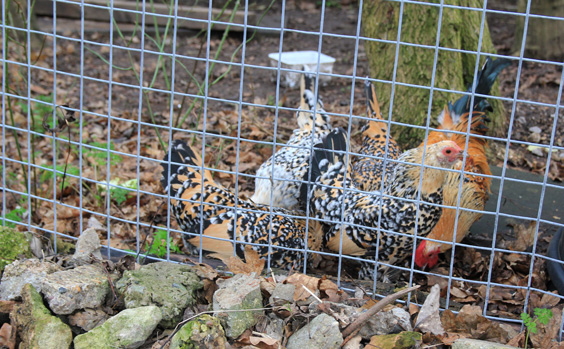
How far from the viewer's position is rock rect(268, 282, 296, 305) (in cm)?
238

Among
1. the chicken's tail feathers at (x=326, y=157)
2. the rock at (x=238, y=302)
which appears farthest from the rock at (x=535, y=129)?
the rock at (x=238, y=302)

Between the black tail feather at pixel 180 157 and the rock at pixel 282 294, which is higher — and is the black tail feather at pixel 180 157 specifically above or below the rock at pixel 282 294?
above

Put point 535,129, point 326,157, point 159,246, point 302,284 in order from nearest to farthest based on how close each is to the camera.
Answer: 1. point 302,284
2. point 159,246
3. point 326,157
4. point 535,129

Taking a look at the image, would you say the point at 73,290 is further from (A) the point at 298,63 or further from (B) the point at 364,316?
(A) the point at 298,63

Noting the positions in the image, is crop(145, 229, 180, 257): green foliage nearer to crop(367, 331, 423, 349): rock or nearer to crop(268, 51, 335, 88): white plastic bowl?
crop(367, 331, 423, 349): rock

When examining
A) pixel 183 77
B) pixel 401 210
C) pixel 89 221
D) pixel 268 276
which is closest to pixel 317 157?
pixel 401 210

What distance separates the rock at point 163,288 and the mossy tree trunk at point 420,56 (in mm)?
2724

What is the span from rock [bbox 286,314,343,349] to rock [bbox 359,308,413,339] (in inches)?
5.9

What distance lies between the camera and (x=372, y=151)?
4.21 meters

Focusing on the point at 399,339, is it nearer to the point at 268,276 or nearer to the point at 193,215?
the point at 268,276

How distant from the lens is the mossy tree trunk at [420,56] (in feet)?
14.6

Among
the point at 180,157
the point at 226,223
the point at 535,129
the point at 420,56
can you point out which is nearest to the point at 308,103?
the point at 420,56

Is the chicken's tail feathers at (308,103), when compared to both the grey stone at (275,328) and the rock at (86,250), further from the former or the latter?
the grey stone at (275,328)

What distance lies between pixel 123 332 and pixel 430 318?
1.28 m
